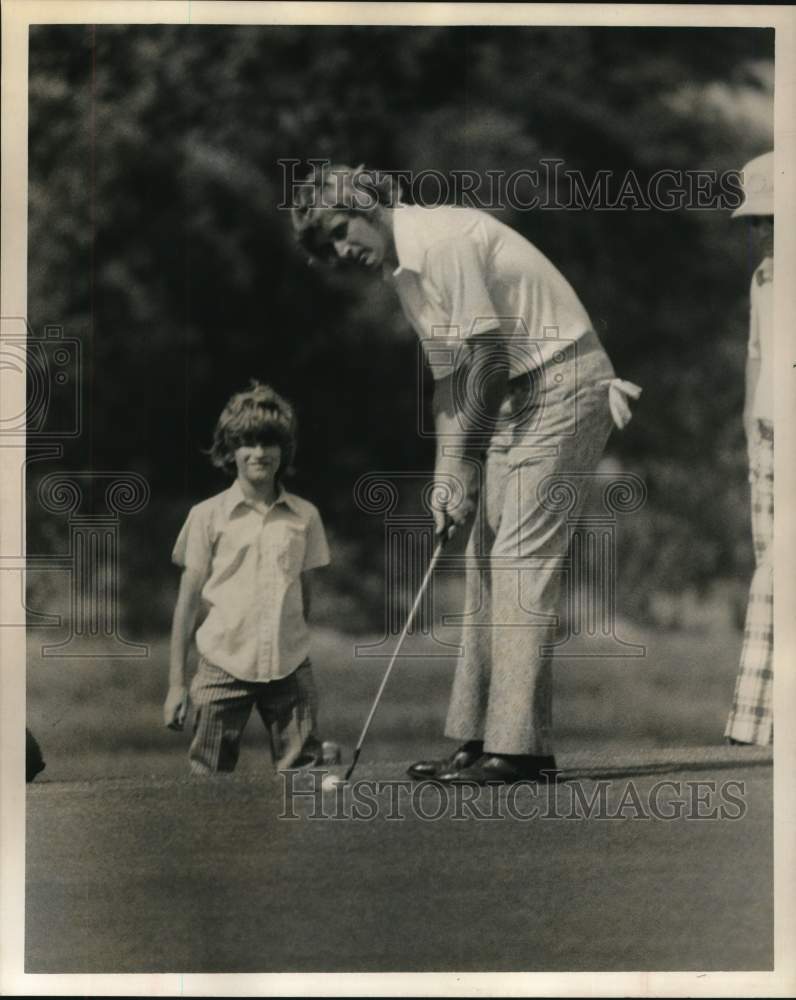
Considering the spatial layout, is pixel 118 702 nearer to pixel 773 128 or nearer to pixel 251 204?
pixel 251 204

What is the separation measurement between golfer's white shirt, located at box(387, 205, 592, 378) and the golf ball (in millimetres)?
1699

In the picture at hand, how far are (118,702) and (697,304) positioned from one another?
2.90 metres

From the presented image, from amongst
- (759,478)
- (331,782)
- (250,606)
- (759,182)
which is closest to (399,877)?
(331,782)

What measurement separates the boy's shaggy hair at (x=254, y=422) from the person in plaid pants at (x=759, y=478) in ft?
6.27

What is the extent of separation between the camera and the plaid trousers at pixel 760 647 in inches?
264

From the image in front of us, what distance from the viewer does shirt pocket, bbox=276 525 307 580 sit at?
21.9ft

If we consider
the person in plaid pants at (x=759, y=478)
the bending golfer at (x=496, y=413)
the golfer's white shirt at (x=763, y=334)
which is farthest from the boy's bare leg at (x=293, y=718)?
the golfer's white shirt at (x=763, y=334)

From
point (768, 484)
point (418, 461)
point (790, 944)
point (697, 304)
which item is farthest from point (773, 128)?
point (790, 944)

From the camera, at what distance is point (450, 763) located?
666 cm

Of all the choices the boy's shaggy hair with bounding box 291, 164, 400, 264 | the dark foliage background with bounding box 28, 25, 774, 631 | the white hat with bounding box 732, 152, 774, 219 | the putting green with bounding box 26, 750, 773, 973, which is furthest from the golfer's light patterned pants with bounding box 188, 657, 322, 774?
the white hat with bounding box 732, 152, 774, 219

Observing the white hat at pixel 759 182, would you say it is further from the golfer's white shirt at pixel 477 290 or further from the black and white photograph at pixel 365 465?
the golfer's white shirt at pixel 477 290

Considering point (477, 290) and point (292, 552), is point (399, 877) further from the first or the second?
point (477, 290)

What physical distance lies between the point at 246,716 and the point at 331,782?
1.45 ft

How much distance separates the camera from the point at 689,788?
6.63 meters
